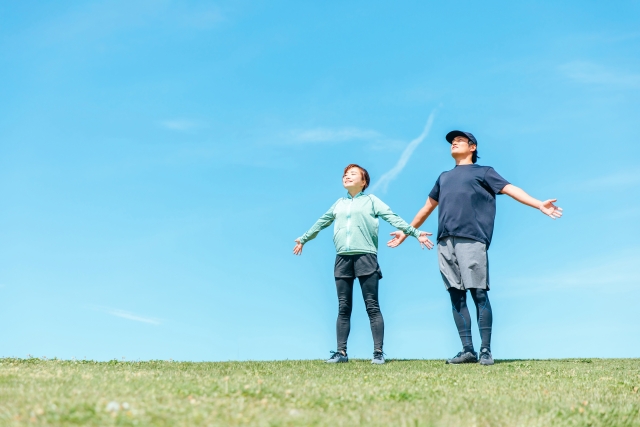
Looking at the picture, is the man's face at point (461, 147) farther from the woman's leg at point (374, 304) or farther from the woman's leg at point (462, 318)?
the woman's leg at point (374, 304)

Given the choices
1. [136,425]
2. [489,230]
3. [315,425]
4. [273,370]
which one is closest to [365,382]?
[273,370]

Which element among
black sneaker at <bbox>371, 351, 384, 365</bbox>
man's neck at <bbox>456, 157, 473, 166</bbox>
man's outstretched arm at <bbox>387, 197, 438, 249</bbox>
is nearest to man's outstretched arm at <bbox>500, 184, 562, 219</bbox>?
man's neck at <bbox>456, 157, 473, 166</bbox>

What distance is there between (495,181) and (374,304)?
290 centimetres

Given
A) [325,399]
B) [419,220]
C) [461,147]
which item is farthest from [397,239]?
[325,399]

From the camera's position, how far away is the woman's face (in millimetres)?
11742

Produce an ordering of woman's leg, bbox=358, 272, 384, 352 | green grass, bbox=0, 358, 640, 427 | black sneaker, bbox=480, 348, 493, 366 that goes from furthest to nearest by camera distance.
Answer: woman's leg, bbox=358, 272, 384, 352
black sneaker, bbox=480, 348, 493, 366
green grass, bbox=0, 358, 640, 427

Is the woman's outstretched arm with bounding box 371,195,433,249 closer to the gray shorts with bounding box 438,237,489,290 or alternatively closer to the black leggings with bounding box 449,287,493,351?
the gray shorts with bounding box 438,237,489,290

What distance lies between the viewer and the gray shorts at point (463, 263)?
36.4 ft

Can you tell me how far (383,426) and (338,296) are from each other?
602cm

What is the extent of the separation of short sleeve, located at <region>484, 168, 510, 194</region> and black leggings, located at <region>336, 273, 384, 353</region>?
245 cm

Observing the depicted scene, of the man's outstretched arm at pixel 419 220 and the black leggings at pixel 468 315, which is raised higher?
the man's outstretched arm at pixel 419 220

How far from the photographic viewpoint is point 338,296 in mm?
11398

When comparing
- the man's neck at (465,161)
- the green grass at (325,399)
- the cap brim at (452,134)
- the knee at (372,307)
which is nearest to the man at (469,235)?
the man's neck at (465,161)

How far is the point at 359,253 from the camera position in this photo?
36.7ft
